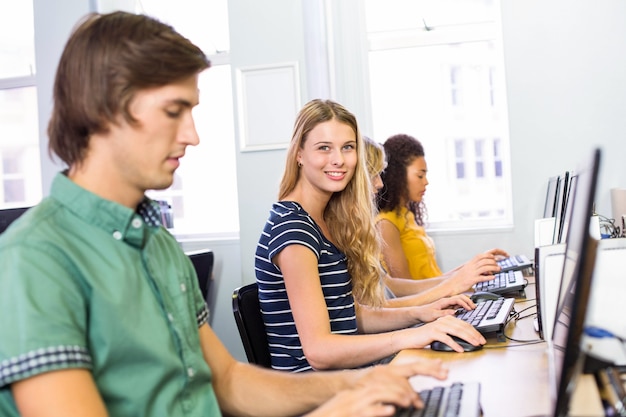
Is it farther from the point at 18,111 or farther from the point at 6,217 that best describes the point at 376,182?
the point at 18,111

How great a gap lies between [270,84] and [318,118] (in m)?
2.18

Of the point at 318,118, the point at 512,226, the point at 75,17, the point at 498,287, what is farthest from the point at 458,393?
the point at 75,17

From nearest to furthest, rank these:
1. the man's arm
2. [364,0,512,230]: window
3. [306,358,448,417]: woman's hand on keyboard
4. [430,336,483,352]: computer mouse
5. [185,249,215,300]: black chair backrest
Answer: the man's arm, [306,358,448,417]: woman's hand on keyboard, [430,336,483,352]: computer mouse, [185,249,215,300]: black chair backrest, [364,0,512,230]: window

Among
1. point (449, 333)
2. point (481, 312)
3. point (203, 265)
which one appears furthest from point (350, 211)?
point (203, 265)

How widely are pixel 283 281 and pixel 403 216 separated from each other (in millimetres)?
1459

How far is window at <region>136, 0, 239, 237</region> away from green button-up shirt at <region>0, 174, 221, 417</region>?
3600 mm

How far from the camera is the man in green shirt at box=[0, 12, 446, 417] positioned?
903 mm

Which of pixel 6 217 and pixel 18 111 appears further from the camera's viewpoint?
pixel 18 111

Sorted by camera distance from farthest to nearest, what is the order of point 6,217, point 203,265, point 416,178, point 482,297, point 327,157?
point 203,265 < point 416,178 < point 6,217 < point 482,297 < point 327,157

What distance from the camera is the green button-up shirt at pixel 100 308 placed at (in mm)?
898

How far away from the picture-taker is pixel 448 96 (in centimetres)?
452

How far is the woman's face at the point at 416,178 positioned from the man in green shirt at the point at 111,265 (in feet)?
7.41

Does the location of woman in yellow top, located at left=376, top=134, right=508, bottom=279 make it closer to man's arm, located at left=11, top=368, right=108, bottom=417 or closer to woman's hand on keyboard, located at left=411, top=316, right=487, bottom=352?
woman's hand on keyboard, located at left=411, top=316, right=487, bottom=352

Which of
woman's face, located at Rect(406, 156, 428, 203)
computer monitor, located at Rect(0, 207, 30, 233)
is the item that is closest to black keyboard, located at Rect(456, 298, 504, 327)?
woman's face, located at Rect(406, 156, 428, 203)
